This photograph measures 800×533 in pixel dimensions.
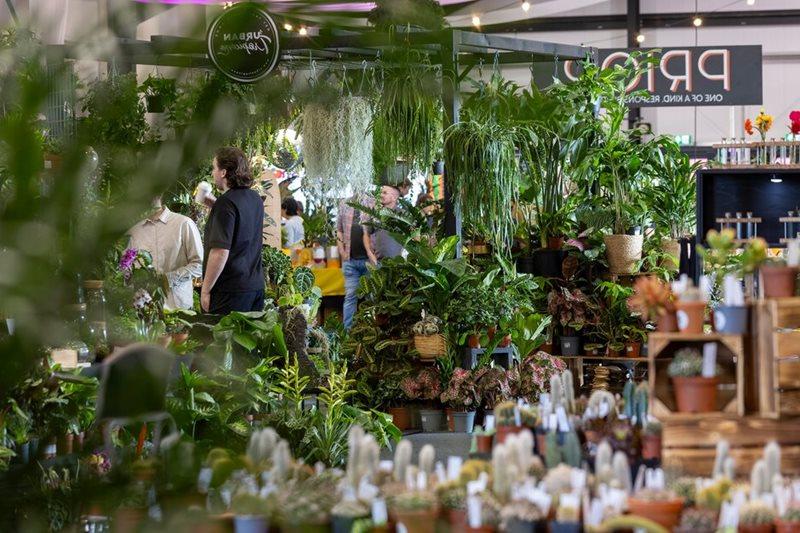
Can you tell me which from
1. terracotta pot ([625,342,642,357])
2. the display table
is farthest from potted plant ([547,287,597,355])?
the display table

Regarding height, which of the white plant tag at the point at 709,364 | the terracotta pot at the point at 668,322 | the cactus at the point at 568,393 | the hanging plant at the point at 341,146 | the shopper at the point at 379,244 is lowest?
the cactus at the point at 568,393

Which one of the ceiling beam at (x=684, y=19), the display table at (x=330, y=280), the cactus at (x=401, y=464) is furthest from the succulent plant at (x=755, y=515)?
Result: the ceiling beam at (x=684, y=19)

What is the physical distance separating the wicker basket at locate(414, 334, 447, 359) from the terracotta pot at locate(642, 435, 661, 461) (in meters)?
4.07

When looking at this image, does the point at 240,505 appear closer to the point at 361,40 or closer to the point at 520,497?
the point at 520,497

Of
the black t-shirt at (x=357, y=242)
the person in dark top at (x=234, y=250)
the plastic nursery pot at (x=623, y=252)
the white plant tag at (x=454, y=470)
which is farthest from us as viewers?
the black t-shirt at (x=357, y=242)

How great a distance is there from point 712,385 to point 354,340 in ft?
15.2

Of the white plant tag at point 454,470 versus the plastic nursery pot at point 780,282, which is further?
the plastic nursery pot at point 780,282

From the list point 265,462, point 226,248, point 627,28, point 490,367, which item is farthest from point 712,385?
point 627,28

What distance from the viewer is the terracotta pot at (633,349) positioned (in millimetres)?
6953

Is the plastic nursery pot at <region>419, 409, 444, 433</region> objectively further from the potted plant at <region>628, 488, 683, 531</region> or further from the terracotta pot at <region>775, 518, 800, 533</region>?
the terracotta pot at <region>775, 518, 800, 533</region>

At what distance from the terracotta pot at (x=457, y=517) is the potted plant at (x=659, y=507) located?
27 centimetres

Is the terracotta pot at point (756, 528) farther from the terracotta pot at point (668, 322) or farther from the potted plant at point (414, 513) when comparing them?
the terracotta pot at point (668, 322)

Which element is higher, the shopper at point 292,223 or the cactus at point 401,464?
the shopper at point 292,223

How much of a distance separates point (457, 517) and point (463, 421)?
4514 mm
